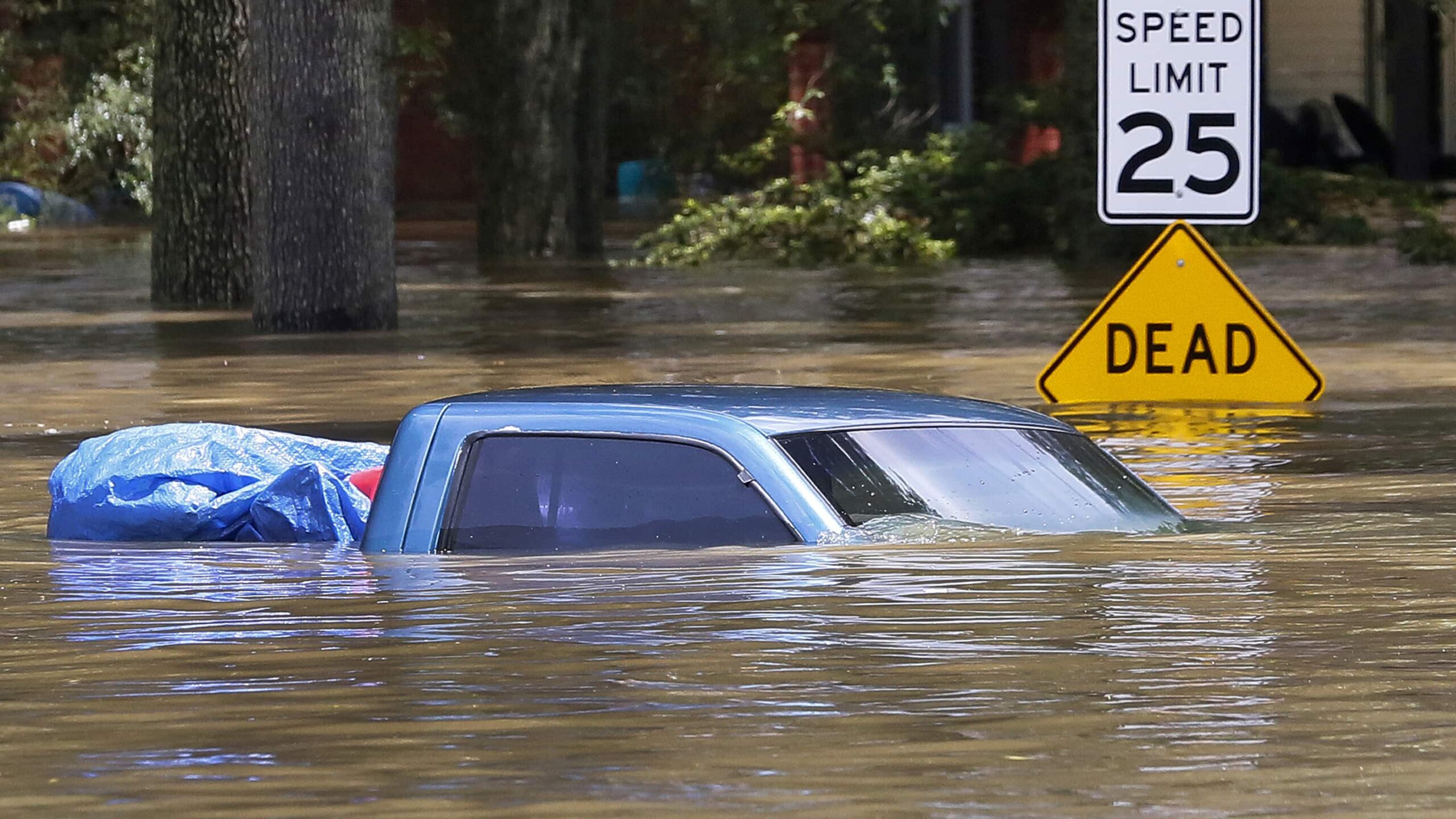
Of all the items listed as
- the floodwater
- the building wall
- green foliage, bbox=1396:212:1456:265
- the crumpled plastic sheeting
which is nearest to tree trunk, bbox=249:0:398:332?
the floodwater

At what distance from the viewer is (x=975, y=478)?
6359mm

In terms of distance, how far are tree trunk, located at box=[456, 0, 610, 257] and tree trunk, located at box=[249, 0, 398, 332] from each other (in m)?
10.3

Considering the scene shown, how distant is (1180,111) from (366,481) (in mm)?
4525

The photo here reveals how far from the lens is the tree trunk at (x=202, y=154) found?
20531 millimetres

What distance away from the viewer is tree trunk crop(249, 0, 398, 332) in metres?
17.5

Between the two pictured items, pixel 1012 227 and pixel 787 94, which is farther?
pixel 787 94

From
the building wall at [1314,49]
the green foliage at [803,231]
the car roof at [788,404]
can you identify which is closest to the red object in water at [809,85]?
the building wall at [1314,49]

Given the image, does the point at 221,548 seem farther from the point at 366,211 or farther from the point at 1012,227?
the point at 1012,227

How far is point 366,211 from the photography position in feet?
58.3

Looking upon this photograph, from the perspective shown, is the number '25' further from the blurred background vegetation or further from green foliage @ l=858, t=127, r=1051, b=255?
green foliage @ l=858, t=127, r=1051, b=255

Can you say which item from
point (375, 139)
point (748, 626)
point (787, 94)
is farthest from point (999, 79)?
point (748, 626)

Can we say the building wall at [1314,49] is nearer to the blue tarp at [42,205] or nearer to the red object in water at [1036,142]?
the red object in water at [1036,142]

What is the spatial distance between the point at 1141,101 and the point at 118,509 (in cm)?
488

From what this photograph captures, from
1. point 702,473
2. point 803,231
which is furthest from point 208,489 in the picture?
point 803,231
